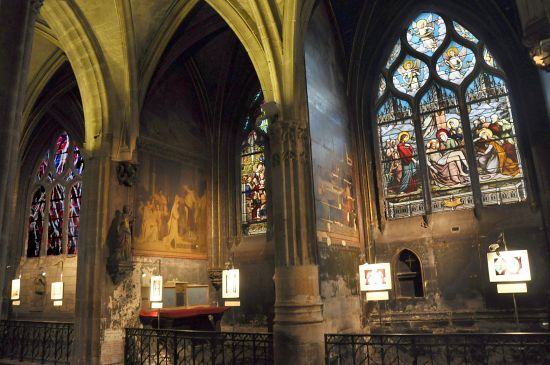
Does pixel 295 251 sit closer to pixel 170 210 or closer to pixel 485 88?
pixel 170 210

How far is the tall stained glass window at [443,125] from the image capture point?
424 inches

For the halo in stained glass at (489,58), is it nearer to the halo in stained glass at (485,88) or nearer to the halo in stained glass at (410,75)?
the halo in stained glass at (485,88)

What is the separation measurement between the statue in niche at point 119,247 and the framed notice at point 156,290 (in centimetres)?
63

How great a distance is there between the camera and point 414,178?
38.2 feet

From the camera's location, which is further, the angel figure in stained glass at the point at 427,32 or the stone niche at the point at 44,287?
the stone niche at the point at 44,287

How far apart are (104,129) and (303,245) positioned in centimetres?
562

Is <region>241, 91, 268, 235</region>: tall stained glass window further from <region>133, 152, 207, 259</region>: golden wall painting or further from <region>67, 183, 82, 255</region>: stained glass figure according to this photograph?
<region>67, 183, 82, 255</region>: stained glass figure

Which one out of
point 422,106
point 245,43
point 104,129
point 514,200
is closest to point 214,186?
point 104,129

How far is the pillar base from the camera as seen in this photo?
7.88m

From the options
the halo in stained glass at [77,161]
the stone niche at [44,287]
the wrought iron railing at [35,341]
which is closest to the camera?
the wrought iron railing at [35,341]

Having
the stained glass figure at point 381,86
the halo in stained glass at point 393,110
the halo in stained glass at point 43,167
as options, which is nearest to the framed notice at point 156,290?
the halo in stained glass at point 393,110

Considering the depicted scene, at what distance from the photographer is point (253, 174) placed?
13.8 metres

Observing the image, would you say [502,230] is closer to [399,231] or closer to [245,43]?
[399,231]

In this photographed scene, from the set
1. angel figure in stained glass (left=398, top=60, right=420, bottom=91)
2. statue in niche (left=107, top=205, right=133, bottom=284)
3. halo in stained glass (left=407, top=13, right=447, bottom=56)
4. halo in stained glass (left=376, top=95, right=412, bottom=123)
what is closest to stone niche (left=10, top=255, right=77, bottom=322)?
statue in niche (left=107, top=205, right=133, bottom=284)
